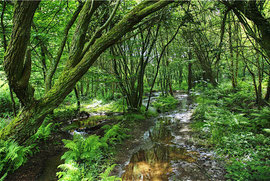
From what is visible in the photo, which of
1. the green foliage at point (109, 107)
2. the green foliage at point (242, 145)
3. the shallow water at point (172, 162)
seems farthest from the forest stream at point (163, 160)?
the green foliage at point (109, 107)

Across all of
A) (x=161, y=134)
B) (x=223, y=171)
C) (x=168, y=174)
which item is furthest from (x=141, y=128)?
(x=223, y=171)

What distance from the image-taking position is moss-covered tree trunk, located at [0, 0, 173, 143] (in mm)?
2818

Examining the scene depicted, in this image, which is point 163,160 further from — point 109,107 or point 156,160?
point 109,107

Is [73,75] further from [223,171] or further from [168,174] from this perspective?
[223,171]

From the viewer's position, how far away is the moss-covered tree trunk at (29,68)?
9.25 feet

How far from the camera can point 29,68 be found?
3371 mm

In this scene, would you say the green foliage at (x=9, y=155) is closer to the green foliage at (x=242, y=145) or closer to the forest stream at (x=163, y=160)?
the forest stream at (x=163, y=160)

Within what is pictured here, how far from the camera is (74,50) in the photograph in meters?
4.18

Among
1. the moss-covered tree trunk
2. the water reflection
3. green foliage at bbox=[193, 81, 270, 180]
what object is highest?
the moss-covered tree trunk

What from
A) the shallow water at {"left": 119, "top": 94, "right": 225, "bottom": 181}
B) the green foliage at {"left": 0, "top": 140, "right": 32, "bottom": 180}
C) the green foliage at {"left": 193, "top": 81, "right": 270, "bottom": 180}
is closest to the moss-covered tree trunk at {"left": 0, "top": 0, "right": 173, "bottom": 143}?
the green foliage at {"left": 0, "top": 140, "right": 32, "bottom": 180}

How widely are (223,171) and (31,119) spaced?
16.2 ft

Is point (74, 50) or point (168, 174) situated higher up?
point (74, 50)

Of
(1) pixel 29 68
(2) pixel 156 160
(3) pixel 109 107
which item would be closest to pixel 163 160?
(2) pixel 156 160

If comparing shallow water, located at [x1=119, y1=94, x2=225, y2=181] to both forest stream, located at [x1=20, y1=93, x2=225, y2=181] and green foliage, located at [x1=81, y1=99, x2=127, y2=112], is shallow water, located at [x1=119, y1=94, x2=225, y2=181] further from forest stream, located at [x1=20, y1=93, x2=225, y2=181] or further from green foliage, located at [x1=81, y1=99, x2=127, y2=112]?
green foliage, located at [x1=81, y1=99, x2=127, y2=112]
